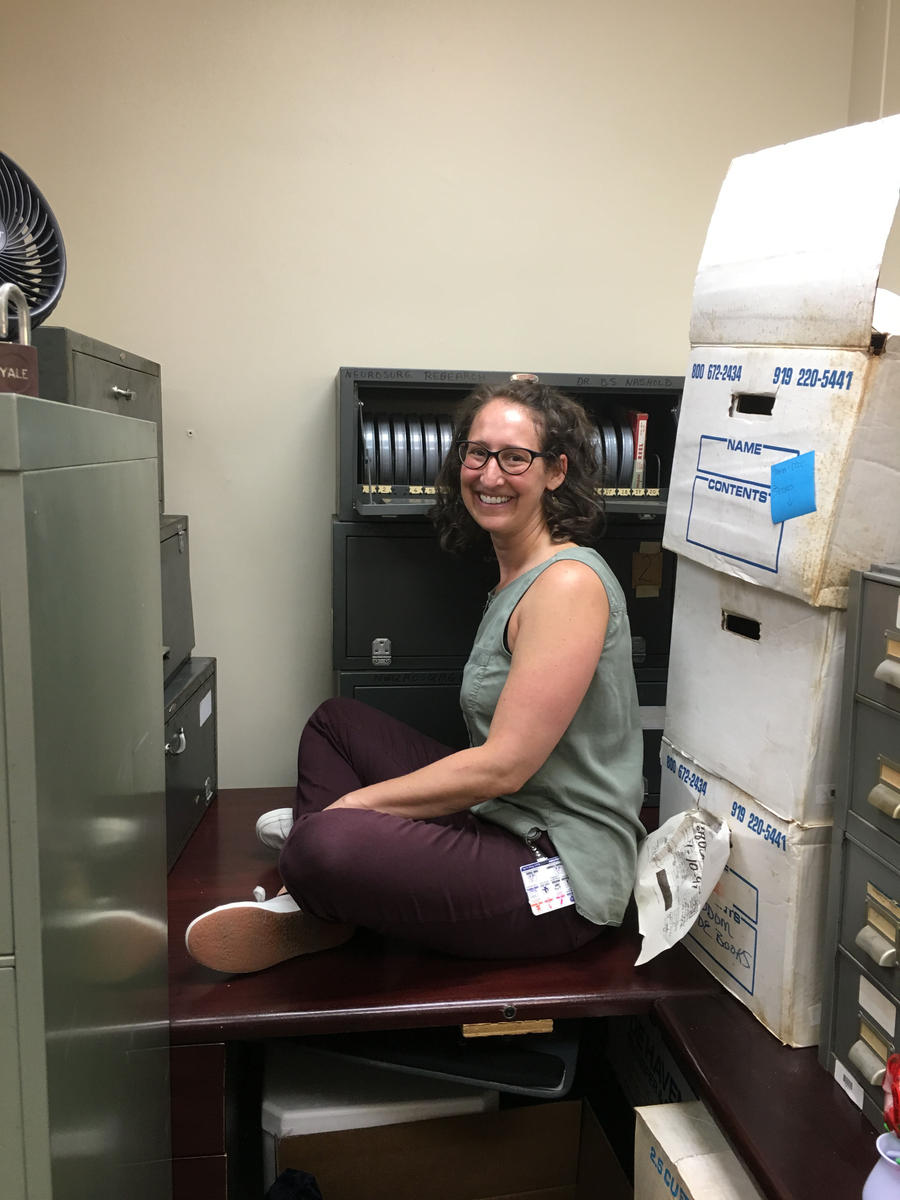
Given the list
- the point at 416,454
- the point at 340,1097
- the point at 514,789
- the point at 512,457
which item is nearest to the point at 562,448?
the point at 512,457

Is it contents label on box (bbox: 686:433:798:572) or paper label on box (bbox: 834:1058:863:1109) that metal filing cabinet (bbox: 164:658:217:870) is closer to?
contents label on box (bbox: 686:433:798:572)

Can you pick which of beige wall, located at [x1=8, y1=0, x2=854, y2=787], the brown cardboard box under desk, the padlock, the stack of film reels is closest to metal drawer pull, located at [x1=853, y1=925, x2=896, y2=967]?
the brown cardboard box under desk

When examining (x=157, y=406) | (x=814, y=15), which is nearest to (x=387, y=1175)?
(x=157, y=406)

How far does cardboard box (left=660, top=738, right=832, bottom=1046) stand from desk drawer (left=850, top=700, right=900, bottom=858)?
126 mm

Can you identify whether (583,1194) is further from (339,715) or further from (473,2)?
(473,2)

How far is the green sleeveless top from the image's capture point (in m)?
1.51

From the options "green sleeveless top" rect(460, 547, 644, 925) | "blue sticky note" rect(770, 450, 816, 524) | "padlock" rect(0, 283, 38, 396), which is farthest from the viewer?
"green sleeveless top" rect(460, 547, 644, 925)

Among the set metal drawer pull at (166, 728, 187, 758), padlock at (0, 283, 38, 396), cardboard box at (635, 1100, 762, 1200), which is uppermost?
padlock at (0, 283, 38, 396)

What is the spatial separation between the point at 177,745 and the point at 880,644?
1.24 metres

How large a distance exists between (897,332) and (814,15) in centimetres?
145

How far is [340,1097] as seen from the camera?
1.55m

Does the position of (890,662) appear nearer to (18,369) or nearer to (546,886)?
(546,886)

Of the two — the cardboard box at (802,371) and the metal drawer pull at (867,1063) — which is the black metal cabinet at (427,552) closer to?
the cardboard box at (802,371)

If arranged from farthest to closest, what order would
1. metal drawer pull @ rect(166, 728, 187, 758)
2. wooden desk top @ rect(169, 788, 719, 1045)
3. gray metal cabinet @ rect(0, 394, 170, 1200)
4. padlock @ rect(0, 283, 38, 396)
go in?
metal drawer pull @ rect(166, 728, 187, 758) → wooden desk top @ rect(169, 788, 719, 1045) → padlock @ rect(0, 283, 38, 396) → gray metal cabinet @ rect(0, 394, 170, 1200)
